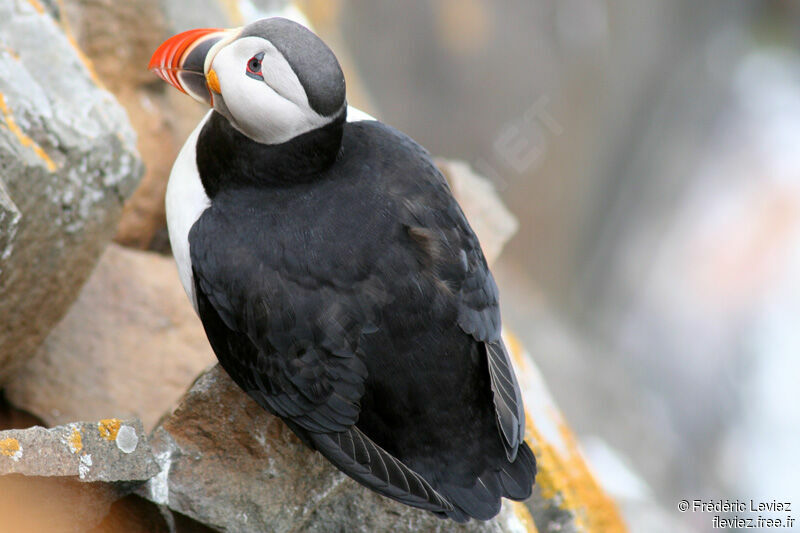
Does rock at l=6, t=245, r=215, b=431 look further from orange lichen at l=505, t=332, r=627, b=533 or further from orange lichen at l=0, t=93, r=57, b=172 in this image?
orange lichen at l=505, t=332, r=627, b=533

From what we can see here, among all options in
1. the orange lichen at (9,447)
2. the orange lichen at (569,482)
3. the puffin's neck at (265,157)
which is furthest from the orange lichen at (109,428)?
the orange lichen at (569,482)

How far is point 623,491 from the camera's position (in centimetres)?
589

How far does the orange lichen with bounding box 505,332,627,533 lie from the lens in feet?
9.73

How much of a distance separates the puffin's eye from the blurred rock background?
1574 millimetres

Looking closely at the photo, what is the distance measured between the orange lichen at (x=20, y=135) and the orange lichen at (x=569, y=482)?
178 cm

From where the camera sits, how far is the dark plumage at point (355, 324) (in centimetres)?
220

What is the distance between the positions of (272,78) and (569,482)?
1.88 metres

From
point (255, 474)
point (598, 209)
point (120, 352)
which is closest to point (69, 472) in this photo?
point (255, 474)

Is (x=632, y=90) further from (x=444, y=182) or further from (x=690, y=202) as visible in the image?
(x=444, y=182)

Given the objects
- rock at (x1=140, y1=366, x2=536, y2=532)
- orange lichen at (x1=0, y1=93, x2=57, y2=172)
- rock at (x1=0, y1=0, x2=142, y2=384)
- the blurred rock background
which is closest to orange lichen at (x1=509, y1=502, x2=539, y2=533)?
rock at (x1=140, y1=366, x2=536, y2=532)

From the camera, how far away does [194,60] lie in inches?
88.9

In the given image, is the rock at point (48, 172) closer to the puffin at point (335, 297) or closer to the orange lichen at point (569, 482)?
the puffin at point (335, 297)

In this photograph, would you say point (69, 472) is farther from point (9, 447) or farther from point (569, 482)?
point (569, 482)

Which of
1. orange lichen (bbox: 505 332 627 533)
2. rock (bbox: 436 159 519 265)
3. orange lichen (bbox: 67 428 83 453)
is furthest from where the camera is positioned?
rock (bbox: 436 159 519 265)
